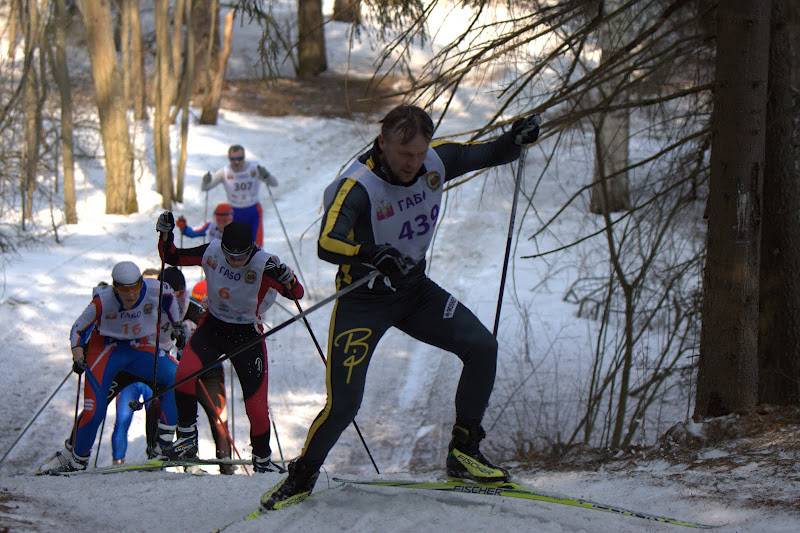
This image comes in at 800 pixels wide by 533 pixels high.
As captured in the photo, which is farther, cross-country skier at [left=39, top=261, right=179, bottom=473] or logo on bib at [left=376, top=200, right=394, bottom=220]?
cross-country skier at [left=39, top=261, right=179, bottom=473]

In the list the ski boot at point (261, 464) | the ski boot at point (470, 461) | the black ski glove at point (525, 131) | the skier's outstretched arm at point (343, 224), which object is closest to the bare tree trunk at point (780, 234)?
the black ski glove at point (525, 131)

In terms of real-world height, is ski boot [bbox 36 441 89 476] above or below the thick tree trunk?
below

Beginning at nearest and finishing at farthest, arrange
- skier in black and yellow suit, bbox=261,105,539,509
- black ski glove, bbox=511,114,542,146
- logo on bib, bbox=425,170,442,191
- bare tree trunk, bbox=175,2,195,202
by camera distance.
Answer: skier in black and yellow suit, bbox=261,105,539,509 < logo on bib, bbox=425,170,442,191 < black ski glove, bbox=511,114,542,146 < bare tree trunk, bbox=175,2,195,202

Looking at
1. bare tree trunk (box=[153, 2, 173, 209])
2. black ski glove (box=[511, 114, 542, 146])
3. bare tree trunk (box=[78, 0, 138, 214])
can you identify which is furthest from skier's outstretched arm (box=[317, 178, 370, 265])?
bare tree trunk (box=[153, 2, 173, 209])

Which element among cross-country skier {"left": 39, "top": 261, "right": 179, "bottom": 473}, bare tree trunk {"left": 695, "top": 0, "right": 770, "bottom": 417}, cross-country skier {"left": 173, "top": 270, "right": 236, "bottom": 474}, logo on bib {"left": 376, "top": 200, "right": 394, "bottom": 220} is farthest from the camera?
cross-country skier {"left": 173, "top": 270, "right": 236, "bottom": 474}

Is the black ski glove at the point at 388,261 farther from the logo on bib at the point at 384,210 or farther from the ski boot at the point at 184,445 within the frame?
the ski boot at the point at 184,445

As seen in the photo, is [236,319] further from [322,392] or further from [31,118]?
[31,118]

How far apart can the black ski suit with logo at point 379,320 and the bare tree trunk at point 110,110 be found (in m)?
14.1

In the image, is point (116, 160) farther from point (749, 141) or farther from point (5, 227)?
point (749, 141)

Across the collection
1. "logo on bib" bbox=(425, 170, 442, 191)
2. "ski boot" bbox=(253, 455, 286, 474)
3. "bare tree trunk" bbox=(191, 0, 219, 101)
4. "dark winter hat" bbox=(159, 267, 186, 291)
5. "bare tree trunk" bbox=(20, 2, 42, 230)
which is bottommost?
"ski boot" bbox=(253, 455, 286, 474)

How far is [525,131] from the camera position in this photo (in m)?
4.80

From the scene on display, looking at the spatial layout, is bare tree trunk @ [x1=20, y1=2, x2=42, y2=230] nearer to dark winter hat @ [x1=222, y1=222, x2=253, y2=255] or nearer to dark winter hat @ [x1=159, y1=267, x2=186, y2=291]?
dark winter hat @ [x1=159, y1=267, x2=186, y2=291]

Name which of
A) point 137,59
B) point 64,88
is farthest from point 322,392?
point 137,59

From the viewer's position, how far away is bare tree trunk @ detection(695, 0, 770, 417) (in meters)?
6.24
